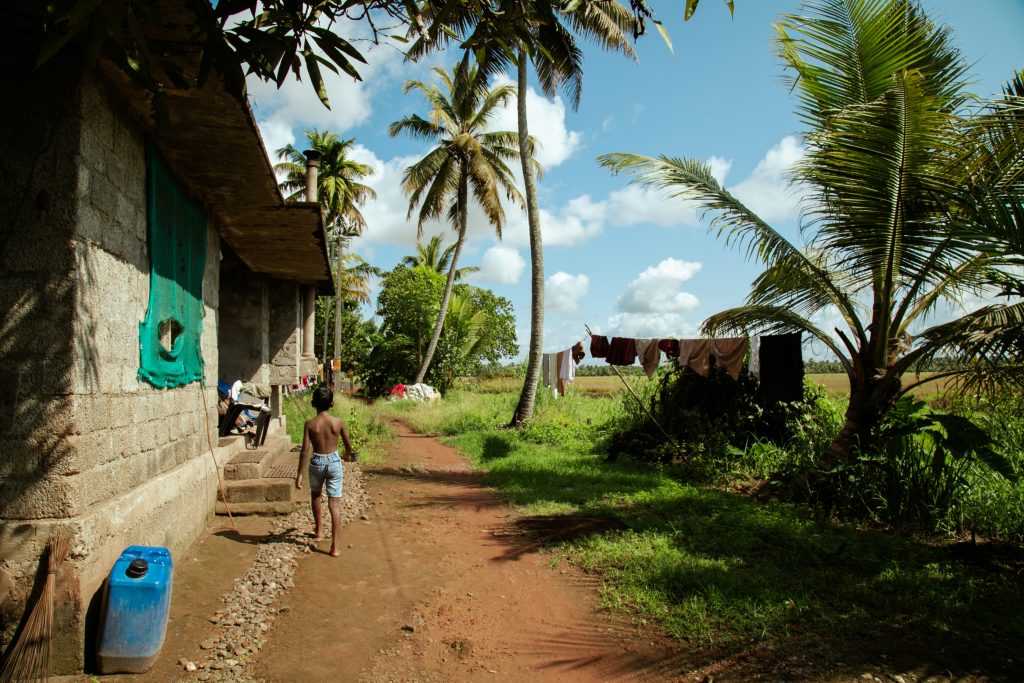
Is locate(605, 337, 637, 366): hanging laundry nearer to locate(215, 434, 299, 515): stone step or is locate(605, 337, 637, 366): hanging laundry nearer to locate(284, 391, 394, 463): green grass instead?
locate(284, 391, 394, 463): green grass

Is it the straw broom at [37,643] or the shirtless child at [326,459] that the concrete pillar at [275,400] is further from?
the straw broom at [37,643]

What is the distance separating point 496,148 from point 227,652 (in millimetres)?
20640

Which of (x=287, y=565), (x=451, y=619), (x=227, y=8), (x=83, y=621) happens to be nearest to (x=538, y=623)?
(x=451, y=619)

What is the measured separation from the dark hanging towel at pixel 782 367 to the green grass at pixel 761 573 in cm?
182

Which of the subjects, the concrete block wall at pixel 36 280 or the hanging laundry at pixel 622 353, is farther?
the hanging laundry at pixel 622 353

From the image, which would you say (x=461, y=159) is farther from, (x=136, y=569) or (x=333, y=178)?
(x=136, y=569)

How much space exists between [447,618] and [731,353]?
23.4 feet

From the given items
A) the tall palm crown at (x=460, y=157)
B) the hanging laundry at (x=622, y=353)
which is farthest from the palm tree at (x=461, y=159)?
the hanging laundry at (x=622, y=353)

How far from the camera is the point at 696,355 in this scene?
10734mm

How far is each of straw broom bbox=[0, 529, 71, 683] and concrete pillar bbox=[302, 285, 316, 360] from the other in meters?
8.90

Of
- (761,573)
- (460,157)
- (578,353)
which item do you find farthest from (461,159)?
(761,573)

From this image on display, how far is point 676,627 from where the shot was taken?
14.0 ft

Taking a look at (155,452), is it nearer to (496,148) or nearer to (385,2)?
(385,2)

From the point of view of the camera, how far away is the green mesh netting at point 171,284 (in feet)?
16.3
